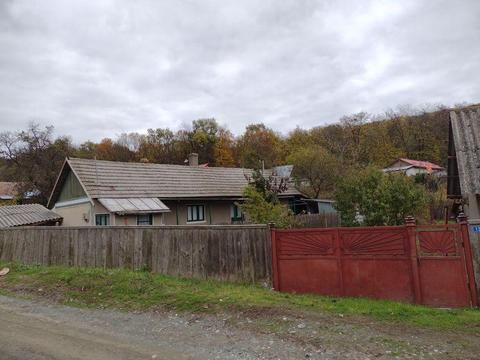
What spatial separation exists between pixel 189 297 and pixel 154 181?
55.5 ft

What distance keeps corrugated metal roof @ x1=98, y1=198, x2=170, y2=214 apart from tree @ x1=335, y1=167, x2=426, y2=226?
10354 mm

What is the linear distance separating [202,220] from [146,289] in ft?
53.9

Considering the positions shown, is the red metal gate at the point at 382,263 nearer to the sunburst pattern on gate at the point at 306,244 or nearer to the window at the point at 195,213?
the sunburst pattern on gate at the point at 306,244

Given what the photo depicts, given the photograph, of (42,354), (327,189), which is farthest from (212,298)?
(327,189)

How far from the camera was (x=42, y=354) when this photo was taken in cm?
638

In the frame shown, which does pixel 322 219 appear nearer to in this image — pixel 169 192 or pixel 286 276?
pixel 169 192

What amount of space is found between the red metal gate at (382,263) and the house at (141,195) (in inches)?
510

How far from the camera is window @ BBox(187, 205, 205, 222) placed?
26.2 meters

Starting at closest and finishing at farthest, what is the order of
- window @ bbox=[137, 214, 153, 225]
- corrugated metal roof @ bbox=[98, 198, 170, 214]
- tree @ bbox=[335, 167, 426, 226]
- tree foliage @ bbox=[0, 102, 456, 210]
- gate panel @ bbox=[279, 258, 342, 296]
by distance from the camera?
gate panel @ bbox=[279, 258, 342, 296] → tree @ bbox=[335, 167, 426, 226] → corrugated metal roof @ bbox=[98, 198, 170, 214] → window @ bbox=[137, 214, 153, 225] → tree foliage @ bbox=[0, 102, 456, 210]

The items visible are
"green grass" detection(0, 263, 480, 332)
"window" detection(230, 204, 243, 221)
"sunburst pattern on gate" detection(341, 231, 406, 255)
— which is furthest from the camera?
"window" detection(230, 204, 243, 221)

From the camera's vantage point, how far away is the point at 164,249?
12086 millimetres

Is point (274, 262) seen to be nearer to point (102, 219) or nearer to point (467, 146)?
point (467, 146)

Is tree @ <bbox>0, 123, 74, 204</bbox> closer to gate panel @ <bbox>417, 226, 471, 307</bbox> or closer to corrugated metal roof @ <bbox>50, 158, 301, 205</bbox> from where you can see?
corrugated metal roof @ <bbox>50, 158, 301, 205</bbox>

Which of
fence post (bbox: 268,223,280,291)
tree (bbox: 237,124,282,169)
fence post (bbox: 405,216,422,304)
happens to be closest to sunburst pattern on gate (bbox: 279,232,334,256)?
fence post (bbox: 268,223,280,291)
